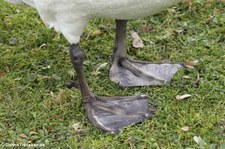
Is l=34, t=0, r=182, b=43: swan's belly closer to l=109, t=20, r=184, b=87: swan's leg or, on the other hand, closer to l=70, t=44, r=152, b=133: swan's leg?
l=70, t=44, r=152, b=133: swan's leg

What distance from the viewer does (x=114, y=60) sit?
147 inches

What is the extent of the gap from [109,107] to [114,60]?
1.84 feet

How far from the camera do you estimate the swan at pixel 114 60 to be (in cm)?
277

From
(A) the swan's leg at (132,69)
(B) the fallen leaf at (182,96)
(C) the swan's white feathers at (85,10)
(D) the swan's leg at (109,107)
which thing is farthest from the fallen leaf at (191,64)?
(C) the swan's white feathers at (85,10)

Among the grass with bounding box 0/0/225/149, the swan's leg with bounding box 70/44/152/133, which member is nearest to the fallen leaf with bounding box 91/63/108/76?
the grass with bounding box 0/0/225/149

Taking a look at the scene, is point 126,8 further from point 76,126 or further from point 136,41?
point 136,41

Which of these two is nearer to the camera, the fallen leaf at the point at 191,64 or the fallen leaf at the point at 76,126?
the fallen leaf at the point at 76,126

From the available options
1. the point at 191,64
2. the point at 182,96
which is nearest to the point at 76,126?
the point at 182,96

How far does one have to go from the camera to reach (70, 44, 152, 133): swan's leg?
3.17 meters

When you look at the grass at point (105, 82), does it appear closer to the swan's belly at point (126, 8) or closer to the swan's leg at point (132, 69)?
the swan's leg at point (132, 69)

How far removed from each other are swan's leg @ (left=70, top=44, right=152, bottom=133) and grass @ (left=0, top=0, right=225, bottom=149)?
6cm

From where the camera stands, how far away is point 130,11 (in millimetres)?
2787

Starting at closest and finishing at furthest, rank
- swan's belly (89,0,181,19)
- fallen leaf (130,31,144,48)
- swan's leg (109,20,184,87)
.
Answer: swan's belly (89,0,181,19)
swan's leg (109,20,184,87)
fallen leaf (130,31,144,48)

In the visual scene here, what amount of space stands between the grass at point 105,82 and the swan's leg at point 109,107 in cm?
6
